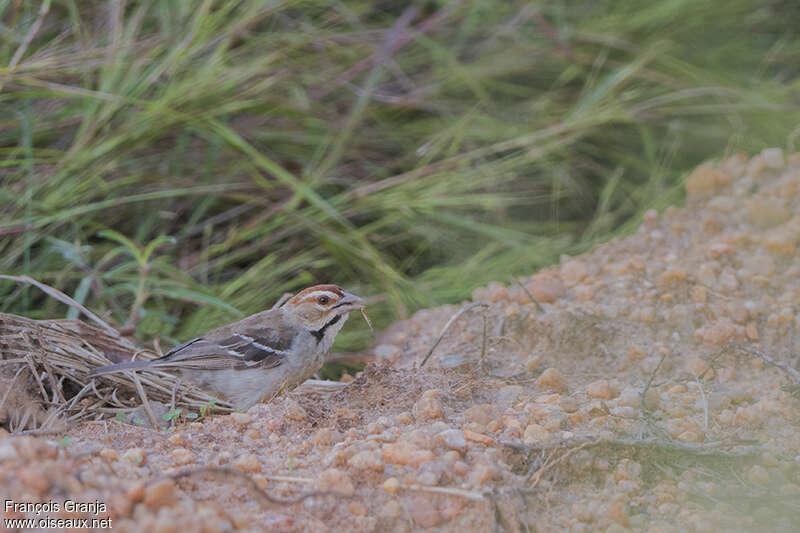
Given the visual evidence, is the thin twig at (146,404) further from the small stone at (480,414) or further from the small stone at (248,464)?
the small stone at (480,414)

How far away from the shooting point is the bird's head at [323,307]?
4305 millimetres

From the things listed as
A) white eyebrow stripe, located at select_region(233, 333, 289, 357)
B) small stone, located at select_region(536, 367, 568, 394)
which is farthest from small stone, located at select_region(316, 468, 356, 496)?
white eyebrow stripe, located at select_region(233, 333, 289, 357)

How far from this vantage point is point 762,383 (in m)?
3.66

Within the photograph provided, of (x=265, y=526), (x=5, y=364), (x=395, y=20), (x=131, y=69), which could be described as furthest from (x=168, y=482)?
(x=395, y=20)

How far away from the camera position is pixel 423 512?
2580mm

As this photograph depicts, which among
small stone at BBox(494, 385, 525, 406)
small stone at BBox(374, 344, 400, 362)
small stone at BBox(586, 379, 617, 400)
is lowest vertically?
small stone at BBox(374, 344, 400, 362)

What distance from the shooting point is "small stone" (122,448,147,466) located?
2797 millimetres

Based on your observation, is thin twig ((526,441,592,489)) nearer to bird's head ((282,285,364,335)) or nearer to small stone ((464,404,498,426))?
small stone ((464,404,498,426))

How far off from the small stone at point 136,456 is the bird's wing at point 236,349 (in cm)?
104

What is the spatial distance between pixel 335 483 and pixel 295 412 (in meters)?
0.62

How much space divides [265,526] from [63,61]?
3.48 meters

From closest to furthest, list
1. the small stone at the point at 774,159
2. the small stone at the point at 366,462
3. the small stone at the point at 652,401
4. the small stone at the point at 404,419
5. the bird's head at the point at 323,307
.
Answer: the small stone at the point at 366,462
the small stone at the point at 404,419
the small stone at the point at 652,401
the bird's head at the point at 323,307
the small stone at the point at 774,159

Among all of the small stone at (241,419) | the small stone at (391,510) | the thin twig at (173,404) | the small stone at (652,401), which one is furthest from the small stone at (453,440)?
the thin twig at (173,404)

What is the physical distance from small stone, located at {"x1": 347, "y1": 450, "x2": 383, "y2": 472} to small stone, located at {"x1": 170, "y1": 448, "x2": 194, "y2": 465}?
0.54 metres
